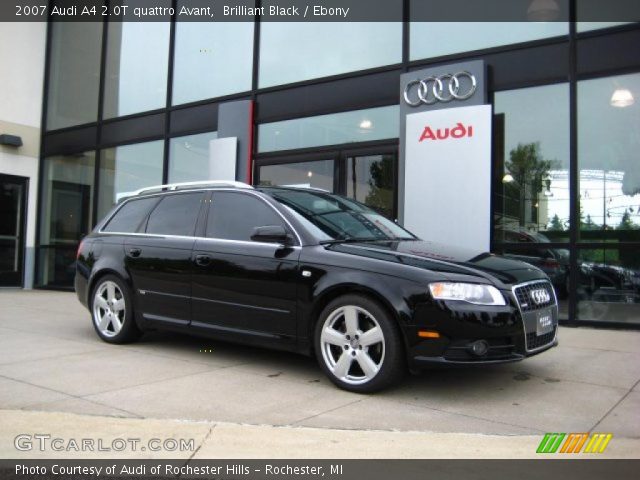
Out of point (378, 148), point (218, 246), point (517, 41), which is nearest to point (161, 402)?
point (218, 246)

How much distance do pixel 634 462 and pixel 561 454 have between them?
0.37 meters

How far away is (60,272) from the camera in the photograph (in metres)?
14.1

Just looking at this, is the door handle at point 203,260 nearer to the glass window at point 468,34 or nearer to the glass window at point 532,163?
the glass window at point 532,163

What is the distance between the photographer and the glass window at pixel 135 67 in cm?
1290

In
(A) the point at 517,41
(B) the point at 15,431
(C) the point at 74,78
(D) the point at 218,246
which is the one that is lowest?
(B) the point at 15,431

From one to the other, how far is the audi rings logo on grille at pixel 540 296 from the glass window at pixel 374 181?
468 centimetres

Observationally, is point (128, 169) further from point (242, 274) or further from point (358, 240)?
point (358, 240)

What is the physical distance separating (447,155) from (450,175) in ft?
0.96

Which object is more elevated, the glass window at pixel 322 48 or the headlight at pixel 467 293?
the glass window at pixel 322 48

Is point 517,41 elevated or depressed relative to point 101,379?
elevated

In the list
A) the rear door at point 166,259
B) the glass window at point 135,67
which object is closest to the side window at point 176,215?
the rear door at point 166,259

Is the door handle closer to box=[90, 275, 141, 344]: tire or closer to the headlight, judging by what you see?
box=[90, 275, 141, 344]: tire

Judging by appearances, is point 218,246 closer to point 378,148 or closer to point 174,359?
point 174,359

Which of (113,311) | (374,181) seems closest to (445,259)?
(113,311)
